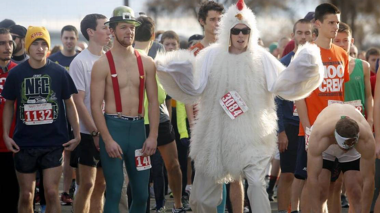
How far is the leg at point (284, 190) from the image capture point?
959 cm

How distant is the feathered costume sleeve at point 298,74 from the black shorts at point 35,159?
7.38ft

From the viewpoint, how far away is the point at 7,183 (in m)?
8.58

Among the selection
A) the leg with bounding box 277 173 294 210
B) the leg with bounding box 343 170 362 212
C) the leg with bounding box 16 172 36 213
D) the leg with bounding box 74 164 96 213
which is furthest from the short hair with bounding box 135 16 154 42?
the leg with bounding box 343 170 362 212

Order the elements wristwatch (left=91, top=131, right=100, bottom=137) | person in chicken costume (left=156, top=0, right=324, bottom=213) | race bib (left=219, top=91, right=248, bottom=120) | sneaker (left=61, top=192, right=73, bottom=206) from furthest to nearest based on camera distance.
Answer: sneaker (left=61, top=192, right=73, bottom=206) → wristwatch (left=91, top=131, right=100, bottom=137) → race bib (left=219, top=91, right=248, bottom=120) → person in chicken costume (left=156, top=0, right=324, bottom=213)

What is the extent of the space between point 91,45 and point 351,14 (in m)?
33.2

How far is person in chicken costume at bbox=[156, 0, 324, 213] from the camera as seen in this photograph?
7.48 meters

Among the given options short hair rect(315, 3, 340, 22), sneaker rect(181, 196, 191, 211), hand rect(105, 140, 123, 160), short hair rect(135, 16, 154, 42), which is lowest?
sneaker rect(181, 196, 191, 211)

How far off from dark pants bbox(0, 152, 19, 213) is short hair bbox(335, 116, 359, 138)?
3.46 m

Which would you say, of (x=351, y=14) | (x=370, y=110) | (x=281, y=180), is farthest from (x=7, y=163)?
(x=351, y=14)

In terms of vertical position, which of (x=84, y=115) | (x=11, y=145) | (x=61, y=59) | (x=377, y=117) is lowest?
(x=11, y=145)

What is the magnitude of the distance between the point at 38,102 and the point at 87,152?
84 centimetres

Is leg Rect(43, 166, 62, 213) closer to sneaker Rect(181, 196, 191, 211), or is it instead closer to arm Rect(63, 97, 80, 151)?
arm Rect(63, 97, 80, 151)

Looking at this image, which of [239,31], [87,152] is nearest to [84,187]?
[87,152]

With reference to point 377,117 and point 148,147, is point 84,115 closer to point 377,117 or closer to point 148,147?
point 148,147
